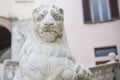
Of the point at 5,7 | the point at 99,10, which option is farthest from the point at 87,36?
the point at 5,7

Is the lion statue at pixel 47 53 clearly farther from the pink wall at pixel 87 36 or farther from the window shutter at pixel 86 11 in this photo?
the window shutter at pixel 86 11

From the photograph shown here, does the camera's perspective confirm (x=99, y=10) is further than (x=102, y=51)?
Yes

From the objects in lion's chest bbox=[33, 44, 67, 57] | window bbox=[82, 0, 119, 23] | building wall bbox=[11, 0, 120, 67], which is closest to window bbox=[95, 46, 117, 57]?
building wall bbox=[11, 0, 120, 67]

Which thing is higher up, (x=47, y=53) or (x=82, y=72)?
(x=47, y=53)

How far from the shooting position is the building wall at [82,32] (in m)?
12.1

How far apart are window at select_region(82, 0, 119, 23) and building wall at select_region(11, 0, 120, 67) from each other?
0.22 m

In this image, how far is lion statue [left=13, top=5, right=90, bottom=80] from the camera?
2.68 metres

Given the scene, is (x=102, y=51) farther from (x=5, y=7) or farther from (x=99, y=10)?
(x=5, y=7)

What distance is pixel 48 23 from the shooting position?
9.39ft

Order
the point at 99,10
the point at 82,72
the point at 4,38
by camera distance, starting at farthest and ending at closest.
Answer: the point at 4,38, the point at 99,10, the point at 82,72

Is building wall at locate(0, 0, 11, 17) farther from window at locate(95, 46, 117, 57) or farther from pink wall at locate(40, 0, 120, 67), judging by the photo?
window at locate(95, 46, 117, 57)

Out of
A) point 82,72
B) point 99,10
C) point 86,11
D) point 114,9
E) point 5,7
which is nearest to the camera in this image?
point 82,72

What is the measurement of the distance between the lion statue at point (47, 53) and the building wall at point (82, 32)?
8856mm

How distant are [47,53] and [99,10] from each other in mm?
10667
